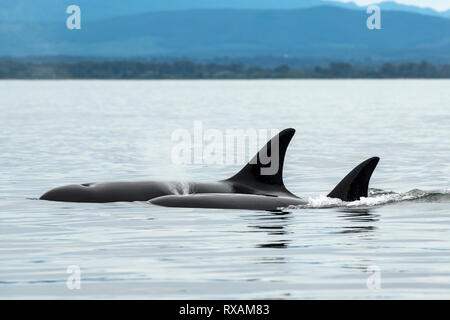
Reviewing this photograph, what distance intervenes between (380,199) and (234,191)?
320 cm

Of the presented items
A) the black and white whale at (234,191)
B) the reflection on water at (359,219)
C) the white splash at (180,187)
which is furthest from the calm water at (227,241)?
the white splash at (180,187)

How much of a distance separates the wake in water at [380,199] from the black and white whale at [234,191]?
17 cm

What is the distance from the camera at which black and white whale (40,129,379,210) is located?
2489cm

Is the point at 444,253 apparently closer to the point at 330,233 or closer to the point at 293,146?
the point at 330,233

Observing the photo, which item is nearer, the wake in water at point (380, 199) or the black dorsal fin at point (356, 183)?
the black dorsal fin at point (356, 183)

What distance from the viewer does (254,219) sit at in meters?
23.0

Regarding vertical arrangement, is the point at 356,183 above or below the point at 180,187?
above

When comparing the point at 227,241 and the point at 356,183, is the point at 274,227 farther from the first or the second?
the point at 356,183

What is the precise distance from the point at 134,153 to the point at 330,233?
27.5 metres

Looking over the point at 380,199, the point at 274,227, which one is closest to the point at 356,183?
the point at 380,199

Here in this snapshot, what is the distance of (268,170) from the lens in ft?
86.0

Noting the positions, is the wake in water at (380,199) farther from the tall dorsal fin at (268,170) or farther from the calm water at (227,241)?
the tall dorsal fin at (268,170)

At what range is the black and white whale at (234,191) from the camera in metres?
24.9

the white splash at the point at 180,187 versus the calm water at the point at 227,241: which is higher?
the white splash at the point at 180,187
